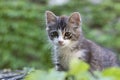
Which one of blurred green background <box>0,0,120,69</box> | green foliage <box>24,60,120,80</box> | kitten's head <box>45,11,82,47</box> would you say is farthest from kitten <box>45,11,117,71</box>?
blurred green background <box>0,0,120,69</box>

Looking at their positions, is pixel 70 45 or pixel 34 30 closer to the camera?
pixel 70 45

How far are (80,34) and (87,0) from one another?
20.4ft

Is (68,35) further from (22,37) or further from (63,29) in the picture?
(22,37)

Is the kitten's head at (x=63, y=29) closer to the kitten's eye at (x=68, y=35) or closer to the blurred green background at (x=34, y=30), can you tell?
the kitten's eye at (x=68, y=35)

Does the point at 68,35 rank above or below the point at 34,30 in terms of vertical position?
above

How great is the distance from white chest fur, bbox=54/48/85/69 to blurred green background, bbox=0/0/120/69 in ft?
15.1

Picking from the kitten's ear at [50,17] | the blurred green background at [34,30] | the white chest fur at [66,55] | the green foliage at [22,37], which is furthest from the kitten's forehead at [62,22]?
the green foliage at [22,37]

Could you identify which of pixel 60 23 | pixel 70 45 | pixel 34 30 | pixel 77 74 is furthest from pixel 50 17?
pixel 34 30

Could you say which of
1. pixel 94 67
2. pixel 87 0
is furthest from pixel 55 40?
pixel 87 0

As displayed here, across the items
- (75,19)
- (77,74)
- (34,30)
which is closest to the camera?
(77,74)

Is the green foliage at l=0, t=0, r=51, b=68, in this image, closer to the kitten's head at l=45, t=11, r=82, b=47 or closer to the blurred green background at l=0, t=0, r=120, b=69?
the blurred green background at l=0, t=0, r=120, b=69

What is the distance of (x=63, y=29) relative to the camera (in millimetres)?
4629

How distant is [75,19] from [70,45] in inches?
11.4

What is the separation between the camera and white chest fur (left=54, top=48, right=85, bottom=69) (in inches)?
179
